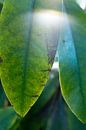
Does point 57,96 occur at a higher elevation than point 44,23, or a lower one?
lower

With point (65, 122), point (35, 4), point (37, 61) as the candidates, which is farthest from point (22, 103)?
Result: point (65, 122)

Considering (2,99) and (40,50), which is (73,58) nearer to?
(40,50)

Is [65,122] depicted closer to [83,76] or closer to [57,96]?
[57,96]

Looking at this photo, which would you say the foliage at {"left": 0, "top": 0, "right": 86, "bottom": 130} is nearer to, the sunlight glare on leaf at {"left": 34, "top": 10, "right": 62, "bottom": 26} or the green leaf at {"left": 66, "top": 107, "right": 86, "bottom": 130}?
the sunlight glare on leaf at {"left": 34, "top": 10, "right": 62, "bottom": 26}

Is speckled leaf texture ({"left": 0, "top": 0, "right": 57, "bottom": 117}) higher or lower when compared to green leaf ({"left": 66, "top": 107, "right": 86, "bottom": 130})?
higher

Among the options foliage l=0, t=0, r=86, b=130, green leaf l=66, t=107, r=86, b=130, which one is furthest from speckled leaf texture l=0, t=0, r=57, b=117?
green leaf l=66, t=107, r=86, b=130

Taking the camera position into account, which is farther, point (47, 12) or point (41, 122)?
point (41, 122)

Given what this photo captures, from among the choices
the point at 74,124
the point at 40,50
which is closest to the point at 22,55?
the point at 40,50

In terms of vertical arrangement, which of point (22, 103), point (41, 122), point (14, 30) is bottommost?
point (41, 122)
